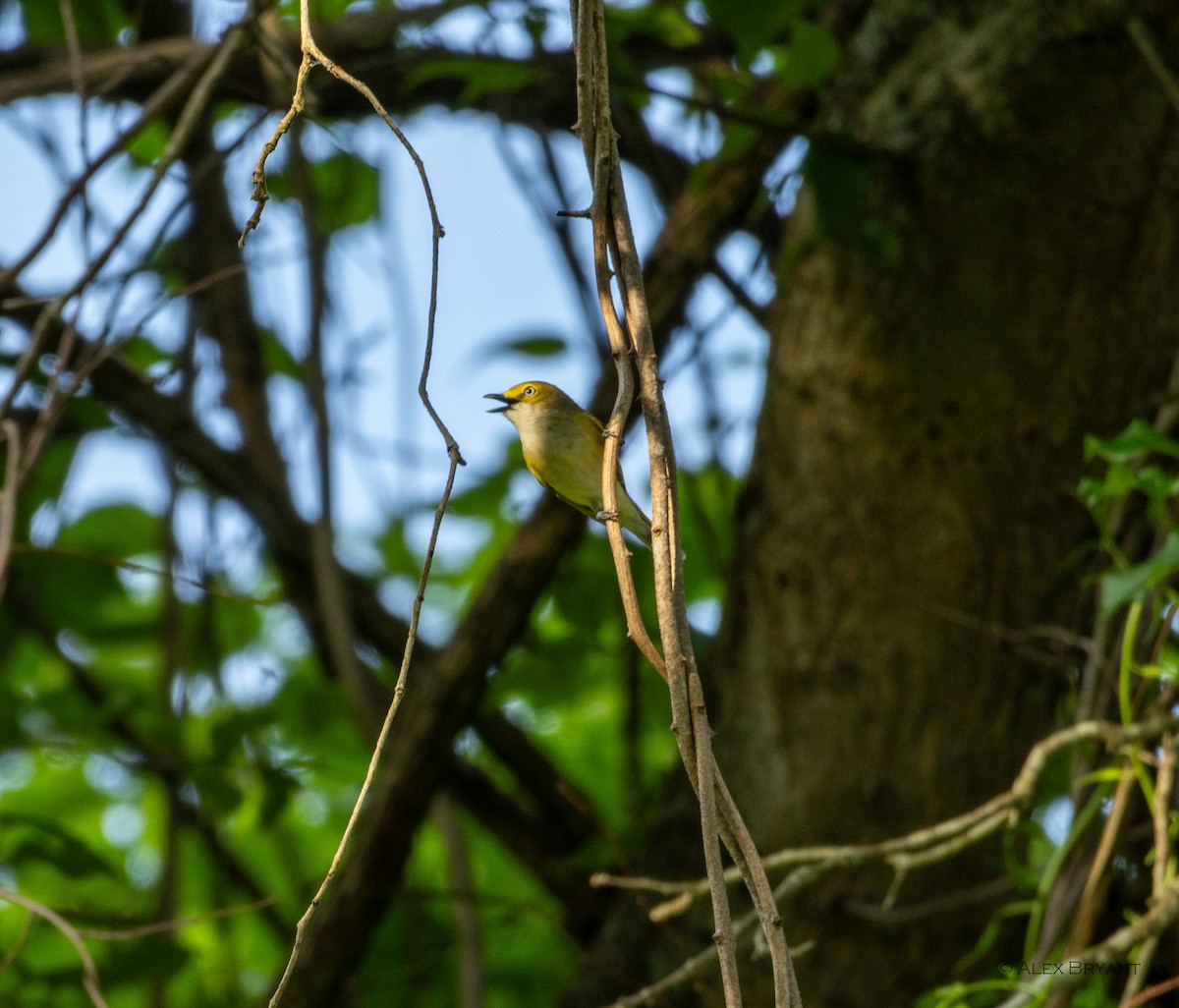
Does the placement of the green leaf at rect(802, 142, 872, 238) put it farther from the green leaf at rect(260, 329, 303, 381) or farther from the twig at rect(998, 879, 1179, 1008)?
the green leaf at rect(260, 329, 303, 381)

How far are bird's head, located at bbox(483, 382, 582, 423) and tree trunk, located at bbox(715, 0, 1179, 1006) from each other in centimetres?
69

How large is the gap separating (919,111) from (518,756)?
2235mm

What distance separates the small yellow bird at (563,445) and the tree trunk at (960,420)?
53cm

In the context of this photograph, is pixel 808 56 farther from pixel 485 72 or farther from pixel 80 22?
pixel 80 22

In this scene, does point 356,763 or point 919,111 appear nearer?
point 919,111

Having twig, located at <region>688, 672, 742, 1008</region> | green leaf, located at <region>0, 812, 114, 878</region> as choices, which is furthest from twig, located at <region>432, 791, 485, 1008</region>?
twig, located at <region>688, 672, 742, 1008</region>

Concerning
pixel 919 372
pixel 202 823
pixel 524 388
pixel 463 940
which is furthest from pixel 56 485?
pixel 919 372

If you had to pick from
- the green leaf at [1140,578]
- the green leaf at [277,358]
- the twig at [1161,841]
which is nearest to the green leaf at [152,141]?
the green leaf at [277,358]

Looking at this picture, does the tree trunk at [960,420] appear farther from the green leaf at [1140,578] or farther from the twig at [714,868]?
the twig at [714,868]

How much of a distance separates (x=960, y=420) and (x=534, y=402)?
116cm

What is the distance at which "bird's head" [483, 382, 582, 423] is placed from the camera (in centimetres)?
358

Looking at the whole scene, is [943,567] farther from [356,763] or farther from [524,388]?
[356,763]

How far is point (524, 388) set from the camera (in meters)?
3.79

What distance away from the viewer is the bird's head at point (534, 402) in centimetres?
358
